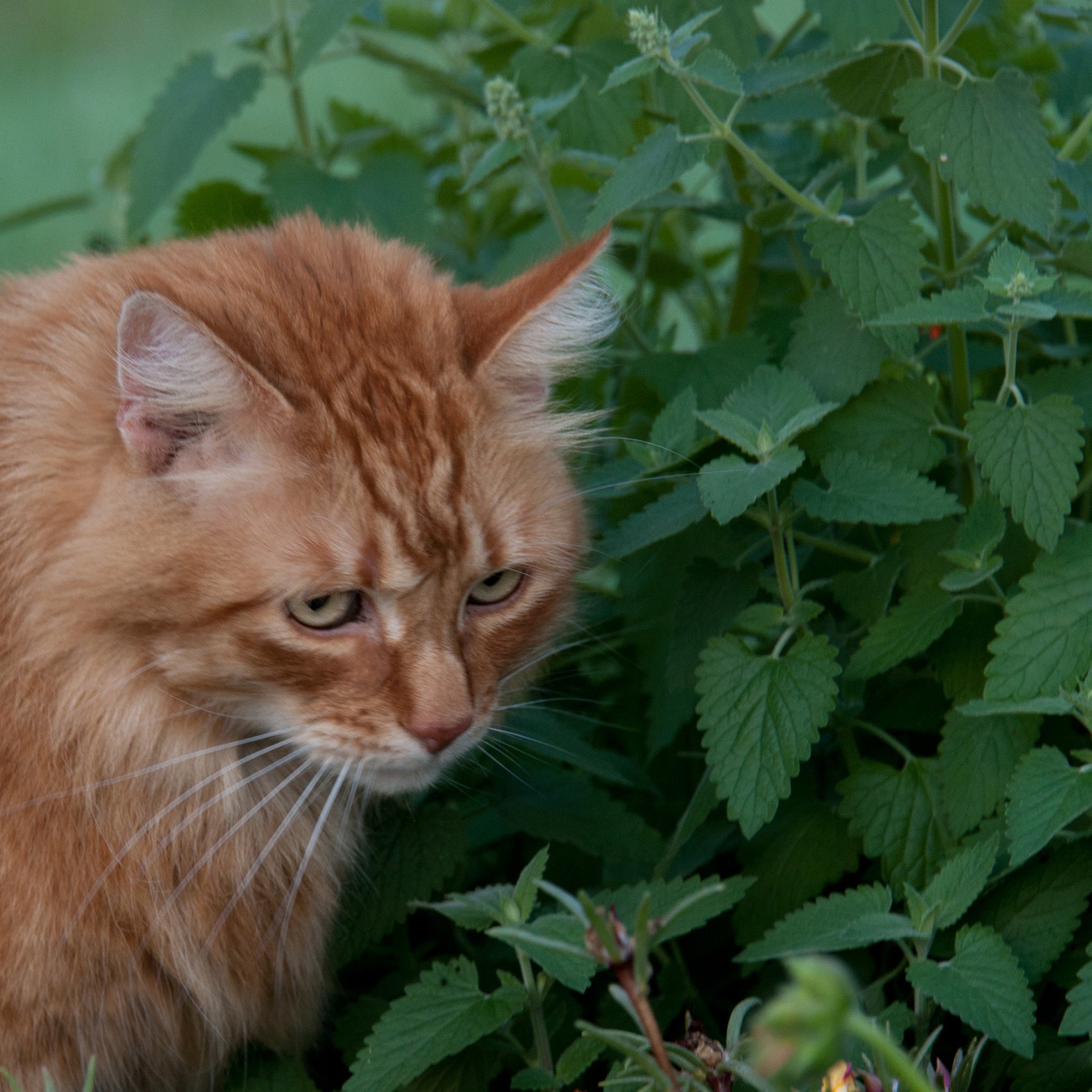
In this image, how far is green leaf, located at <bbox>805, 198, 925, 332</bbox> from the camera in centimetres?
175

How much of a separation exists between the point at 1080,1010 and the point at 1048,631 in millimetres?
431

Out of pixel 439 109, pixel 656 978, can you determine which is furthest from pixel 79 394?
pixel 439 109

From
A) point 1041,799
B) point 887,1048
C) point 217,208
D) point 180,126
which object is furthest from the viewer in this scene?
point 217,208

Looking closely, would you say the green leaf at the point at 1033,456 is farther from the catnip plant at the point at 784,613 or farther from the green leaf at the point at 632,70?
the green leaf at the point at 632,70

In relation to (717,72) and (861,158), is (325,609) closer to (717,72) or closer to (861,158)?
(717,72)

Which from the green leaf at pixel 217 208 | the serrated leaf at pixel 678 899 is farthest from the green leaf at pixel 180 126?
the serrated leaf at pixel 678 899

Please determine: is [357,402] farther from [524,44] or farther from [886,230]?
[524,44]

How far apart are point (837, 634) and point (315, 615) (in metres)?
0.84

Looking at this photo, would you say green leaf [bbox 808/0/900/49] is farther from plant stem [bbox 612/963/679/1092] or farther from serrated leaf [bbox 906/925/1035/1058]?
plant stem [bbox 612/963/679/1092]

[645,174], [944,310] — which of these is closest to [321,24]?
[645,174]

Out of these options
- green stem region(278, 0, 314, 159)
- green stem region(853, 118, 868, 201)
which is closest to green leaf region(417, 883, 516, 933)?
green stem region(853, 118, 868, 201)

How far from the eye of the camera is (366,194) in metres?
2.55

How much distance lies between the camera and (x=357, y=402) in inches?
62.2

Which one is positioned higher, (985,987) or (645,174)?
(645,174)
